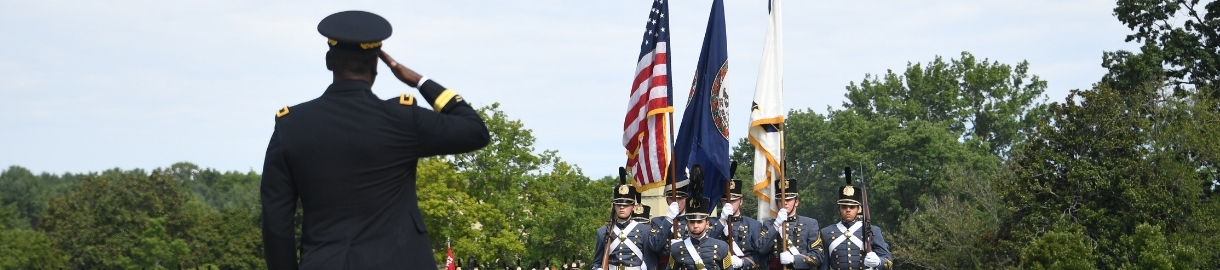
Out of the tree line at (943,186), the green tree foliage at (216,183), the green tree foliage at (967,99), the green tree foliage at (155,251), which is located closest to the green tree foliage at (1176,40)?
the tree line at (943,186)

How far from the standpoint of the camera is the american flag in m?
15.9

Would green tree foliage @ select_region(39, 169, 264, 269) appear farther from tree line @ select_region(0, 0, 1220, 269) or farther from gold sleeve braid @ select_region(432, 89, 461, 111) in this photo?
gold sleeve braid @ select_region(432, 89, 461, 111)

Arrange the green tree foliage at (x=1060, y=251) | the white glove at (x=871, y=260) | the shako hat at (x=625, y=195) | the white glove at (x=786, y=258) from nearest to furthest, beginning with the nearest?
the white glove at (x=871, y=260) < the white glove at (x=786, y=258) < the shako hat at (x=625, y=195) < the green tree foliage at (x=1060, y=251)

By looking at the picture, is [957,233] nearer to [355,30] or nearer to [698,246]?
[698,246]

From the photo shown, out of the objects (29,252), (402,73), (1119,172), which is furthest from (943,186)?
(402,73)

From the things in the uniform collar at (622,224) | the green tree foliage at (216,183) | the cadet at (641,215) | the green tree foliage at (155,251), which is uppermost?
the green tree foliage at (216,183)

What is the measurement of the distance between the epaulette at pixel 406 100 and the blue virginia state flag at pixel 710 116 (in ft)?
36.8

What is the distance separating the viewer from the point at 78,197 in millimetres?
80000

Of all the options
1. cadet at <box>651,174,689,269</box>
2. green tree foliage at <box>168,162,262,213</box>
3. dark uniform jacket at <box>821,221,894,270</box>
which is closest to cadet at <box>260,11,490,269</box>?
dark uniform jacket at <box>821,221,894,270</box>

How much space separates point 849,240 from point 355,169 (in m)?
9.92

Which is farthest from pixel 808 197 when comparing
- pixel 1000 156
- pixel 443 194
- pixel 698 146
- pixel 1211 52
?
pixel 698 146

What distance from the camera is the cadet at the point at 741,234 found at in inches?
610

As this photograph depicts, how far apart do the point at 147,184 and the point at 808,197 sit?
111 ft

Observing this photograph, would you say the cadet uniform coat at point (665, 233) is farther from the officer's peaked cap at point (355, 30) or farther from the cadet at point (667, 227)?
the officer's peaked cap at point (355, 30)
